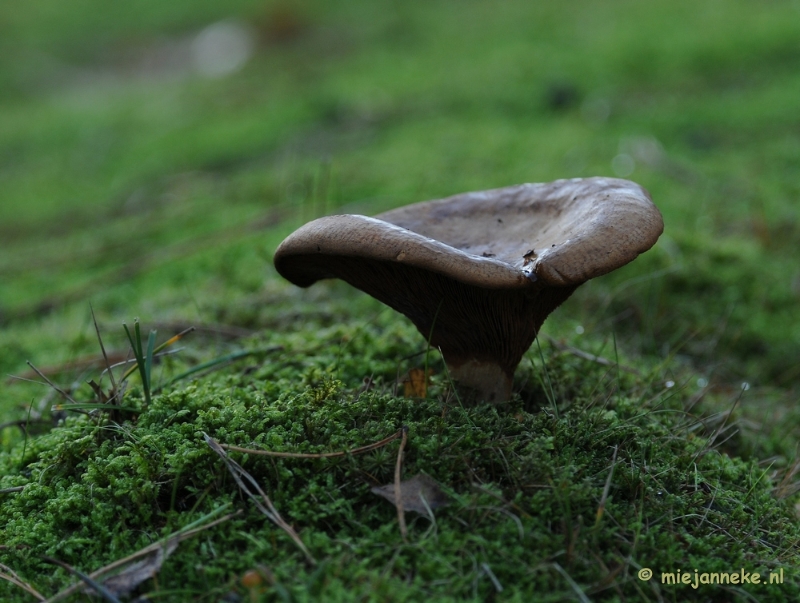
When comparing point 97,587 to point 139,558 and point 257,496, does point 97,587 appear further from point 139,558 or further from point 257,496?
point 257,496

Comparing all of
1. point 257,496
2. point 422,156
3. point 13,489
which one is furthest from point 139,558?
point 422,156

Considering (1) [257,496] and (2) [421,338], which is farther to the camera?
(2) [421,338]

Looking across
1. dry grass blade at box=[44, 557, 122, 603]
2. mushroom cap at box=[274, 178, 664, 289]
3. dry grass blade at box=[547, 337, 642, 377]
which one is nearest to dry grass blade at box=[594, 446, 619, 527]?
mushroom cap at box=[274, 178, 664, 289]

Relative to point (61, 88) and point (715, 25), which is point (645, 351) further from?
point (61, 88)

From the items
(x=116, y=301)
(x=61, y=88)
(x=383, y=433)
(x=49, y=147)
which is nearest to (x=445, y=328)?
(x=383, y=433)

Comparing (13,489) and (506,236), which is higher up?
(506,236)

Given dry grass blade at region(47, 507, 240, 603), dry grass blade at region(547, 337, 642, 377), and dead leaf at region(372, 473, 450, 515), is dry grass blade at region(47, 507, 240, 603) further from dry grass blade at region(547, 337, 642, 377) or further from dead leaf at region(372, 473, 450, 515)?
dry grass blade at region(547, 337, 642, 377)
